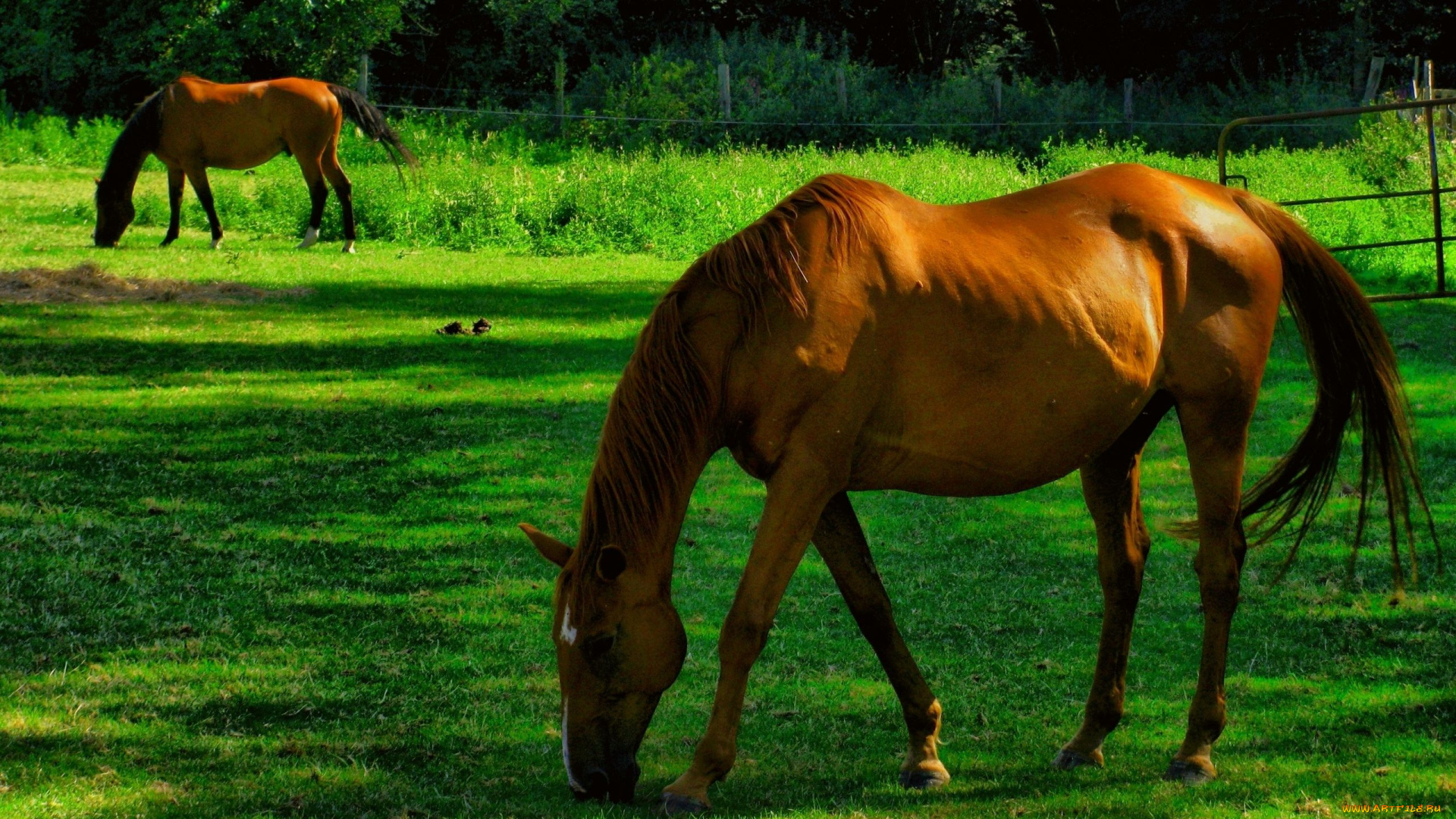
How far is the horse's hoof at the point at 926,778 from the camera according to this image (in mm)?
3998

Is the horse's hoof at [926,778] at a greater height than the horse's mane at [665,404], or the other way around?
the horse's mane at [665,404]

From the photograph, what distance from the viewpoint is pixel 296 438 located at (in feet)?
26.6

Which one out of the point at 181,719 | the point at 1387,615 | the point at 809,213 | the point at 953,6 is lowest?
the point at 1387,615

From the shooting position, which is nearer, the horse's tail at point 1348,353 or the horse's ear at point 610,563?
the horse's ear at point 610,563

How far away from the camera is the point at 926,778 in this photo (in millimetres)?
4004

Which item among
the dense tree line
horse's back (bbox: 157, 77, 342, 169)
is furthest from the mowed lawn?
the dense tree line

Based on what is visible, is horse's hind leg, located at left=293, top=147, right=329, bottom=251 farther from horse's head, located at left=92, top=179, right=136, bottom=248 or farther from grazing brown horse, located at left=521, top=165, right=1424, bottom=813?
grazing brown horse, located at left=521, top=165, right=1424, bottom=813

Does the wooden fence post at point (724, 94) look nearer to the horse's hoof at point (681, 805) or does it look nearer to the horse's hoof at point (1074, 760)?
the horse's hoof at point (1074, 760)

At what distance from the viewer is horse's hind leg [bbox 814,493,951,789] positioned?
402 cm

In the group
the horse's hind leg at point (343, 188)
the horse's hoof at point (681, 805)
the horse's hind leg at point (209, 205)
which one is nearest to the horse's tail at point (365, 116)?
the horse's hind leg at point (343, 188)

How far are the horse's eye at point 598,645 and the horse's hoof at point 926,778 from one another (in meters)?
1.06

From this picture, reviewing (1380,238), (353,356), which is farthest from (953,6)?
(353,356)

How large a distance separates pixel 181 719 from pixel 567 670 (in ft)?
5.00

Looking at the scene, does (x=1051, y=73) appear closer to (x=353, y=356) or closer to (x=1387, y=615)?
(x=353, y=356)
